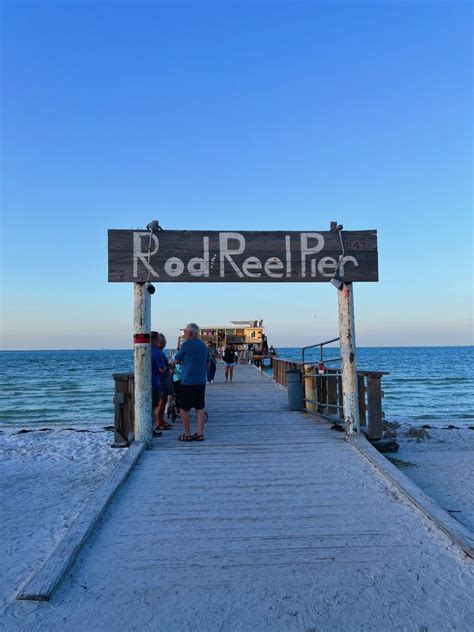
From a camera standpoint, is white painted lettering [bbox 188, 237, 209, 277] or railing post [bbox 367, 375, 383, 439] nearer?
white painted lettering [bbox 188, 237, 209, 277]

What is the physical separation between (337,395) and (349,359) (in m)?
1.64

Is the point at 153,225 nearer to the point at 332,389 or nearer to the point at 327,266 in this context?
the point at 327,266

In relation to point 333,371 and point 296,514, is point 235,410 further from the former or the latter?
point 296,514

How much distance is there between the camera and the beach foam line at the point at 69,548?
9.95 feet

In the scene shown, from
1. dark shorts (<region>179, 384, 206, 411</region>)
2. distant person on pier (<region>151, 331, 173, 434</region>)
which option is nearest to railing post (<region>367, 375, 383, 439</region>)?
dark shorts (<region>179, 384, 206, 411</region>)

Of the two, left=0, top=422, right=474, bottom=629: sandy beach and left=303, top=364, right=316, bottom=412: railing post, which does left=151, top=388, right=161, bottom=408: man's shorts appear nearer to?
left=0, top=422, right=474, bottom=629: sandy beach

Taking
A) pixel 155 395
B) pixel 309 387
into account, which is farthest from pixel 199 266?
pixel 309 387

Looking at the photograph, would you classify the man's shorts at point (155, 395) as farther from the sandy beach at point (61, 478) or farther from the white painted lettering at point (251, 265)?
the white painted lettering at point (251, 265)

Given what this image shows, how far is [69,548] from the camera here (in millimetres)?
3543

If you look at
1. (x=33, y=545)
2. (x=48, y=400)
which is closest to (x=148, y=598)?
(x=33, y=545)

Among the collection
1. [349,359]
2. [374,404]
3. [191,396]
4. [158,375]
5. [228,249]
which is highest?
[228,249]

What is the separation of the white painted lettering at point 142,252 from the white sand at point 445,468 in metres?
4.56

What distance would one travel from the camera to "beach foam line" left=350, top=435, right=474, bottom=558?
367 cm

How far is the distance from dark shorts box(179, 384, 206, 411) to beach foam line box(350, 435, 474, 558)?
217 centimetres
